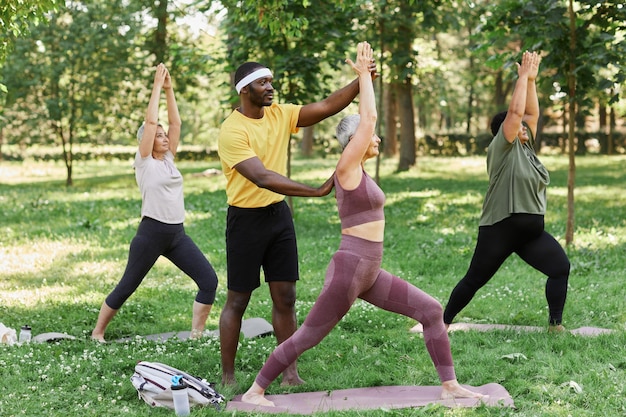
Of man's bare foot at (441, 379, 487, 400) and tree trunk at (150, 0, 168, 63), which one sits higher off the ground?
tree trunk at (150, 0, 168, 63)

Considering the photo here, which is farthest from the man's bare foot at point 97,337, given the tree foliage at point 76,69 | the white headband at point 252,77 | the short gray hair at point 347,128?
the tree foliage at point 76,69

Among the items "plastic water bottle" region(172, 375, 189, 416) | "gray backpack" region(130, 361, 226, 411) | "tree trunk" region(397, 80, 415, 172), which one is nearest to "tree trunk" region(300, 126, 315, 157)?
"tree trunk" region(397, 80, 415, 172)

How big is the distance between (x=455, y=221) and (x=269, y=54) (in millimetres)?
4548

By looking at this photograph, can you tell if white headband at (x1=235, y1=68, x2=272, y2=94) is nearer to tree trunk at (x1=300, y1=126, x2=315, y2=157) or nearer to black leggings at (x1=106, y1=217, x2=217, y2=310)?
black leggings at (x1=106, y1=217, x2=217, y2=310)

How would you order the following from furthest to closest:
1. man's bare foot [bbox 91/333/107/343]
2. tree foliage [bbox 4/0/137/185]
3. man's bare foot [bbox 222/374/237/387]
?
tree foliage [bbox 4/0/137/185], man's bare foot [bbox 91/333/107/343], man's bare foot [bbox 222/374/237/387]

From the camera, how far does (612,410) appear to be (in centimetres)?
478

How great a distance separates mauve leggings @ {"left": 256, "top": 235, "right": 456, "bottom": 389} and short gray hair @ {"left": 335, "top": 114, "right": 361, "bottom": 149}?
24.7 inches

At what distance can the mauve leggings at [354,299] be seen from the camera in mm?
4898

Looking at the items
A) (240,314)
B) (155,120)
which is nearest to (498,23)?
(155,120)

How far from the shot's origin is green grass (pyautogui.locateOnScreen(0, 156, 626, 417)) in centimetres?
530

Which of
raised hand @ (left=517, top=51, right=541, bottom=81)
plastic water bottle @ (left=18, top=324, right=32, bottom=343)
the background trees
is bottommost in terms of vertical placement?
plastic water bottle @ (left=18, top=324, right=32, bottom=343)

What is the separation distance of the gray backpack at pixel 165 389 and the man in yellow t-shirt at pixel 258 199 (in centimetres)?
46

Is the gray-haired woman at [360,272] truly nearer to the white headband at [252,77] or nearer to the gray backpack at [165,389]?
the gray backpack at [165,389]

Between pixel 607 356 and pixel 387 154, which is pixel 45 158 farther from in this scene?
pixel 607 356
